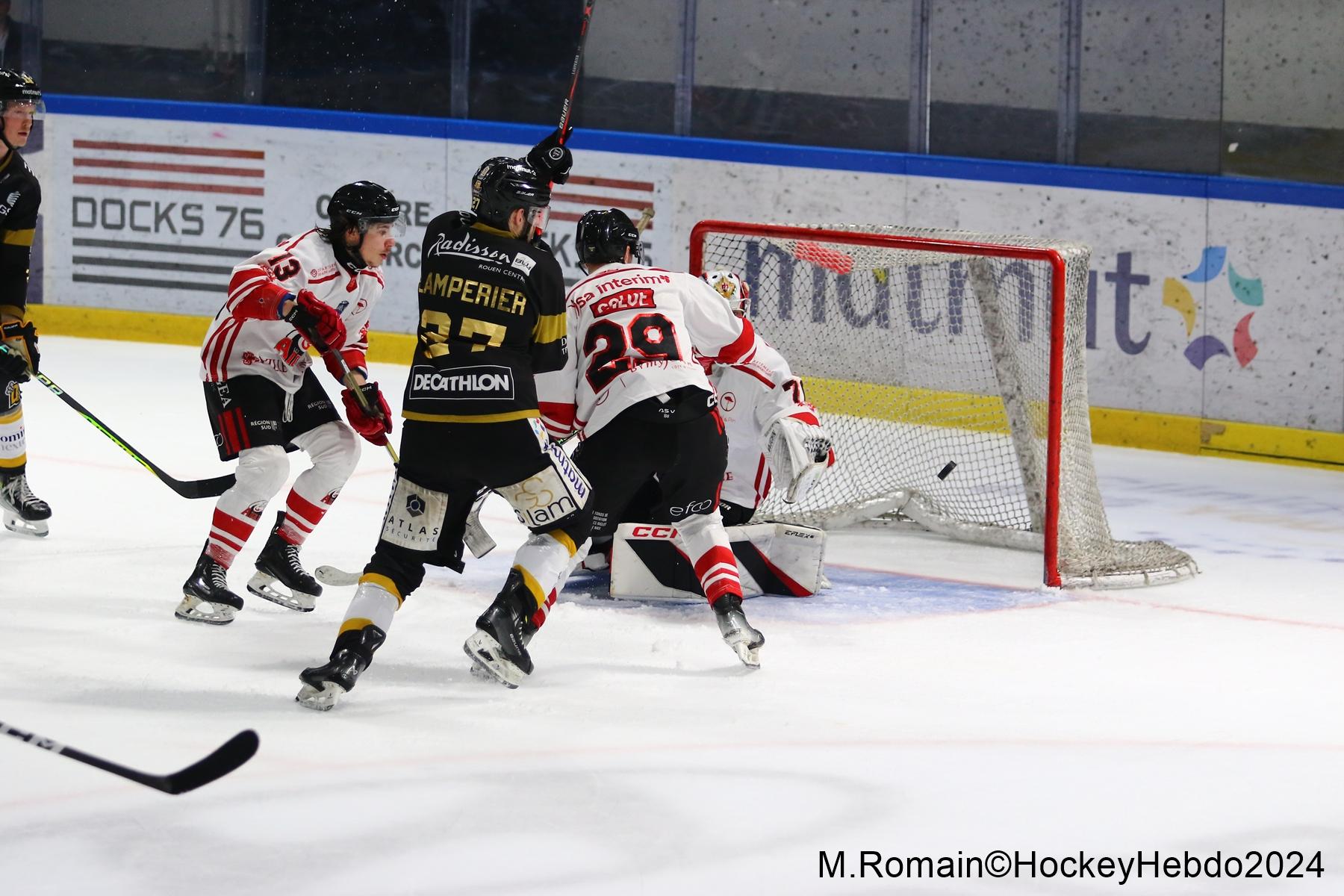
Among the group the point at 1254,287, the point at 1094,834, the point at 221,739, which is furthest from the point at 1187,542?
the point at 221,739

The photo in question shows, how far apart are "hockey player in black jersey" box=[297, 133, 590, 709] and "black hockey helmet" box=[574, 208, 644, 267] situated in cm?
45

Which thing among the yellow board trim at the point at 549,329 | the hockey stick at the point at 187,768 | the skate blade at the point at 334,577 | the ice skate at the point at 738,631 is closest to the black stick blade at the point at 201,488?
the skate blade at the point at 334,577

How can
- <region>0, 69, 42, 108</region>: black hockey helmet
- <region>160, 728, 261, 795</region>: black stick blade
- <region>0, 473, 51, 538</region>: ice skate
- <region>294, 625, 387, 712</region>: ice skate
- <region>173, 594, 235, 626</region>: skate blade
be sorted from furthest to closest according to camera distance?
<region>0, 473, 51, 538</region>: ice skate, <region>0, 69, 42, 108</region>: black hockey helmet, <region>173, 594, 235, 626</region>: skate blade, <region>294, 625, 387, 712</region>: ice skate, <region>160, 728, 261, 795</region>: black stick blade

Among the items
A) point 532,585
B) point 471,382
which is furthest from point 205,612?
point 471,382

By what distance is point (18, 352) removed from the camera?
5.16 metres

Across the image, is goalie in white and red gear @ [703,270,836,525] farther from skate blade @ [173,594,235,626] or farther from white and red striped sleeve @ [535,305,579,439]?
skate blade @ [173,594,235,626]

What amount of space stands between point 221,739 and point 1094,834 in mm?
1584

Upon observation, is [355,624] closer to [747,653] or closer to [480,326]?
[480,326]

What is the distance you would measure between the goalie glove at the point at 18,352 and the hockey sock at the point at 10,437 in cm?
10

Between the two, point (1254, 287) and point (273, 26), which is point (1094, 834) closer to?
point (1254, 287)

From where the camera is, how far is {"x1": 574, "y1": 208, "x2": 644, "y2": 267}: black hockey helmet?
4.29 m

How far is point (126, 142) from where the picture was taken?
8945 millimetres

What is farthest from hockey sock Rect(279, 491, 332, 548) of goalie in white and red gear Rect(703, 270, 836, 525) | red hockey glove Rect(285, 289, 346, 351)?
goalie in white and red gear Rect(703, 270, 836, 525)

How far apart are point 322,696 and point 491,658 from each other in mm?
361
